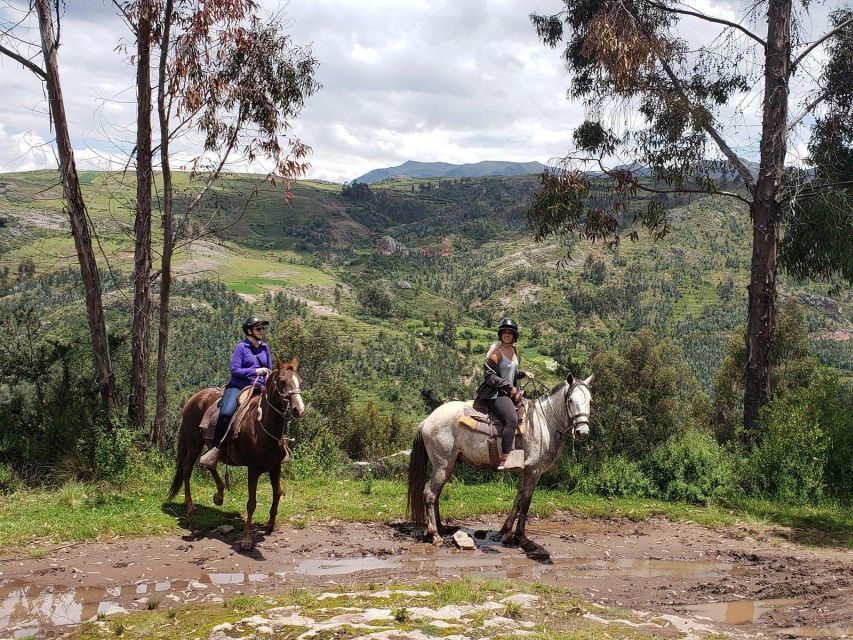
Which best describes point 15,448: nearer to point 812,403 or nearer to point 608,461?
point 608,461

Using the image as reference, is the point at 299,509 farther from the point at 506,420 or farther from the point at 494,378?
the point at 494,378

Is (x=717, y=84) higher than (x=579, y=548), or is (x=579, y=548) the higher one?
(x=717, y=84)

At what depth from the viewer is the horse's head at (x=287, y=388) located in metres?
8.60

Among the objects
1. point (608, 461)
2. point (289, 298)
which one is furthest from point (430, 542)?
point (289, 298)

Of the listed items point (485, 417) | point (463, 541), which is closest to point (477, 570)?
point (463, 541)

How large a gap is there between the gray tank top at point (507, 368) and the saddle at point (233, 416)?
3.94 metres

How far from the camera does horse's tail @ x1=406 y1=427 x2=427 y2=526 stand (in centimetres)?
1005

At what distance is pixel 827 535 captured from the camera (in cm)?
1030

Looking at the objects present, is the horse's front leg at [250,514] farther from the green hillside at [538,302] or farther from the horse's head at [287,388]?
the green hillside at [538,302]

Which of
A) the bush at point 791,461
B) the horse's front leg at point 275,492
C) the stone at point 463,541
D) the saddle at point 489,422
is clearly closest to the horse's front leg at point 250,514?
the horse's front leg at point 275,492

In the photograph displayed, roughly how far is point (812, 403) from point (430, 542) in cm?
905

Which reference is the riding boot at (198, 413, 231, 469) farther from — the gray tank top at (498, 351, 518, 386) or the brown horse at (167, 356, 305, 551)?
the gray tank top at (498, 351, 518, 386)

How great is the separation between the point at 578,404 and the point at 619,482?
4.32 m

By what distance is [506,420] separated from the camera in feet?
31.5
